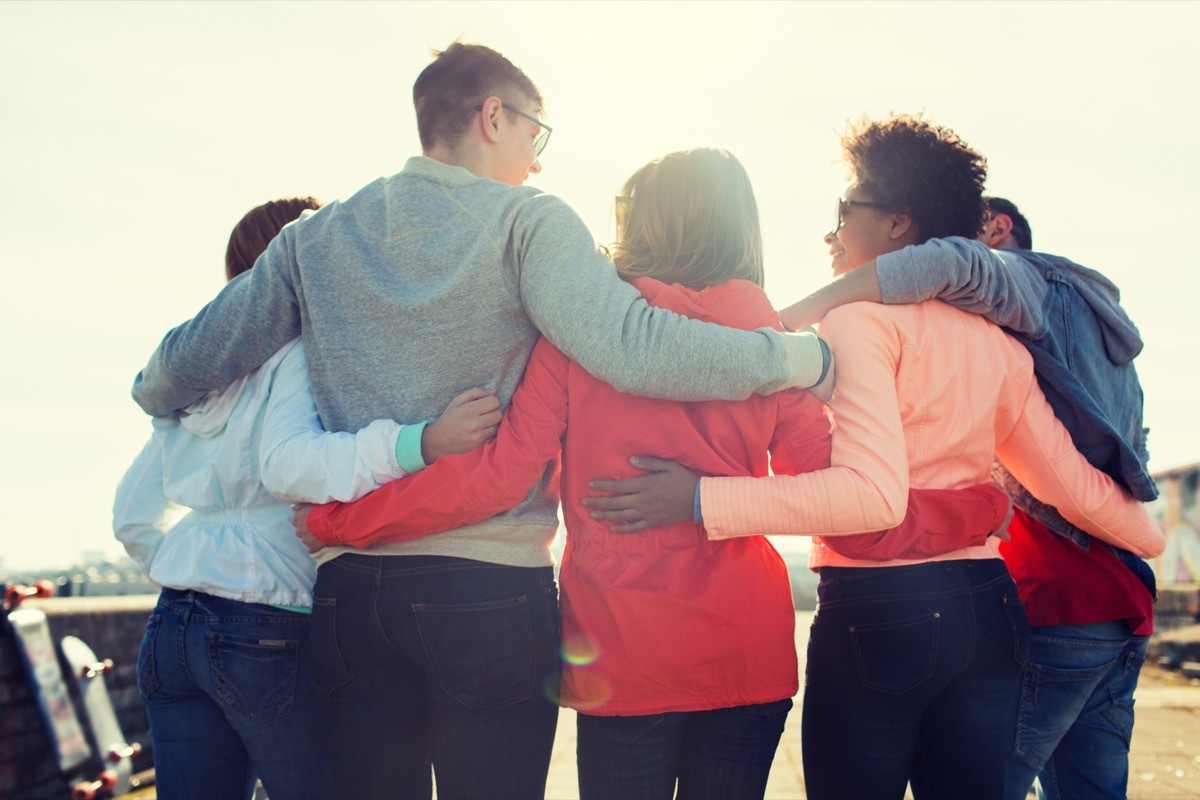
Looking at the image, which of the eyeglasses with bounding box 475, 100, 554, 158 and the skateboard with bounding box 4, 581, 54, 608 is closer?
the eyeglasses with bounding box 475, 100, 554, 158

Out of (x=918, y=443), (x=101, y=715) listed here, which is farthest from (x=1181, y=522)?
(x=918, y=443)

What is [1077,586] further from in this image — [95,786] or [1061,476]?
[95,786]

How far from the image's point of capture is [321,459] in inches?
71.3

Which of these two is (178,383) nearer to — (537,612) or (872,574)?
(537,612)

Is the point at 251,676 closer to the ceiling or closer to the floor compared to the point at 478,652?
closer to the floor

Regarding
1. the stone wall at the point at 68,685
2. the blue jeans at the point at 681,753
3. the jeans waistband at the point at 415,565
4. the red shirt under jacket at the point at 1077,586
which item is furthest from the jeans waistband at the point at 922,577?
the stone wall at the point at 68,685

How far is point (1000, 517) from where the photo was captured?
190 cm

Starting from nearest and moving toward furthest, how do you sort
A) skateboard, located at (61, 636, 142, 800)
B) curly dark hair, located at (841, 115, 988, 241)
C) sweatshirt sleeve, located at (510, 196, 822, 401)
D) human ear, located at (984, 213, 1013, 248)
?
1. sweatshirt sleeve, located at (510, 196, 822, 401)
2. curly dark hair, located at (841, 115, 988, 241)
3. human ear, located at (984, 213, 1013, 248)
4. skateboard, located at (61, 636, 142, 800)

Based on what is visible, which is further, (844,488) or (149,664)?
(149,664)

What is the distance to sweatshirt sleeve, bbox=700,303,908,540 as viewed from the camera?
1.75 metres

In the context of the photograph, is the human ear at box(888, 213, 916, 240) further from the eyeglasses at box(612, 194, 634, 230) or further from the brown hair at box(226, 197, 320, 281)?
the brown hair at box(226, 197, 320, 281)

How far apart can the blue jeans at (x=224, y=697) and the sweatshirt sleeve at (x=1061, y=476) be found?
5.37ft

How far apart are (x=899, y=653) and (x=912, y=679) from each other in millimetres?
57

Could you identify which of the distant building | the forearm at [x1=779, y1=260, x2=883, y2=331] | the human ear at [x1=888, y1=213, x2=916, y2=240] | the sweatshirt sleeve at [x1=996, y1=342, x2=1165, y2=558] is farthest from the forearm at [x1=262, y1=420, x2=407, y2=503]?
the distant building
